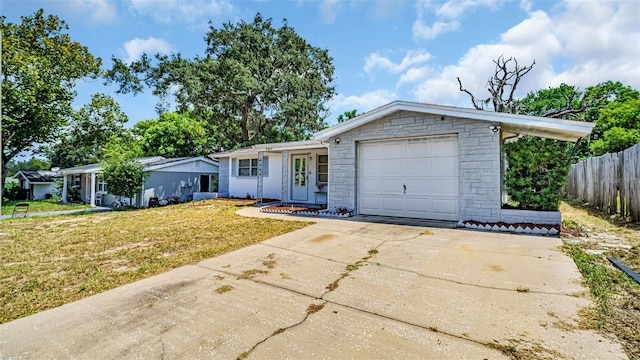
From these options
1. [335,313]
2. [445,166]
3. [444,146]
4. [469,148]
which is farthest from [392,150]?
[335,313]

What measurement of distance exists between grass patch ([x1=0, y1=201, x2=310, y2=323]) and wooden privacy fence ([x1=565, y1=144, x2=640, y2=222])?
28.6ft

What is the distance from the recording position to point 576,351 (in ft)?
8.28

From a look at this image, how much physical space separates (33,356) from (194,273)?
2.06 m

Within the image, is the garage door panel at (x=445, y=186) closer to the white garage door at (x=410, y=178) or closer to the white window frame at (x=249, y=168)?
the white garage door at (x=410, y=178)

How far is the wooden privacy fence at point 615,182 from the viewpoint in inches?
300

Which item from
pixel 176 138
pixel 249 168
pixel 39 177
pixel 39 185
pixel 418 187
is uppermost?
pixel 176 138

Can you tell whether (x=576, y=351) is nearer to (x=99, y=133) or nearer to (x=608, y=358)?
(x=608, y=358)

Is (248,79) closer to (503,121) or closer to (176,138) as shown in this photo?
(176,138)

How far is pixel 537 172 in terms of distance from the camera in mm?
7633

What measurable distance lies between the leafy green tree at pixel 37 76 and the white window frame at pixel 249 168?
50.9 ft

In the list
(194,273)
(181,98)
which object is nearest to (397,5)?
(194,273)

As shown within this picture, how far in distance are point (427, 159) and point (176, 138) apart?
71.3 feet

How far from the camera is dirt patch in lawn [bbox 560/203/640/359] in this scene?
2.87 metres

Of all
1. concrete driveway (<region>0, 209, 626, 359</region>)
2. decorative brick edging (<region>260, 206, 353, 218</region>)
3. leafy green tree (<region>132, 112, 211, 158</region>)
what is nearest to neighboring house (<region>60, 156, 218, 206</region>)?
leafy green tree (<region>132, 112, 211, 158</region>)
